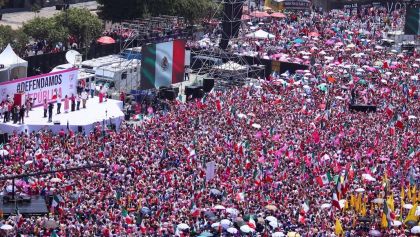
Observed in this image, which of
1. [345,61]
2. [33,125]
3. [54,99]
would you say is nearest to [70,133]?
[33,125]

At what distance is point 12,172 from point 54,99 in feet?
39.5

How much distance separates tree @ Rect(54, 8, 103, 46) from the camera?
65438 mm

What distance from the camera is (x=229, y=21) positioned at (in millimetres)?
64875

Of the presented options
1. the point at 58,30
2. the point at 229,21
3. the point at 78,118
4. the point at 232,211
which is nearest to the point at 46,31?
the point at 58,30

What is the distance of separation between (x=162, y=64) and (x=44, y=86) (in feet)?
26.2

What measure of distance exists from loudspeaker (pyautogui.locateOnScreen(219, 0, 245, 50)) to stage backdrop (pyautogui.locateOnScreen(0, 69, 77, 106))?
15002mm

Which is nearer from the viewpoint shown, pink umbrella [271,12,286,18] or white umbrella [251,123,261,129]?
white umbrella [251,123,261,129]

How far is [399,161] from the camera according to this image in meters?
43.1

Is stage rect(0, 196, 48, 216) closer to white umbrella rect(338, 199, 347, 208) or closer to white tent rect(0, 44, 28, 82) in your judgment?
white umbrella rect(338, 199, 347, 208)

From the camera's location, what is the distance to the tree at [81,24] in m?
65.4

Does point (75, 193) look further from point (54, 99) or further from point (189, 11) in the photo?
point (189, 11)

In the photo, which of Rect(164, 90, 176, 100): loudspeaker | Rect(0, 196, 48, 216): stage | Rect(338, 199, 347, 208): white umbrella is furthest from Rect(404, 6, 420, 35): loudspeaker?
Rect(0, 196, 48, 216): stage

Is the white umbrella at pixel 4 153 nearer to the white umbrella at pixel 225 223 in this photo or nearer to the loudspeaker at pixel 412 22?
the white umbrella at pixel 225 223

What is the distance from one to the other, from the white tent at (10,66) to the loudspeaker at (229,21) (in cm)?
1454
